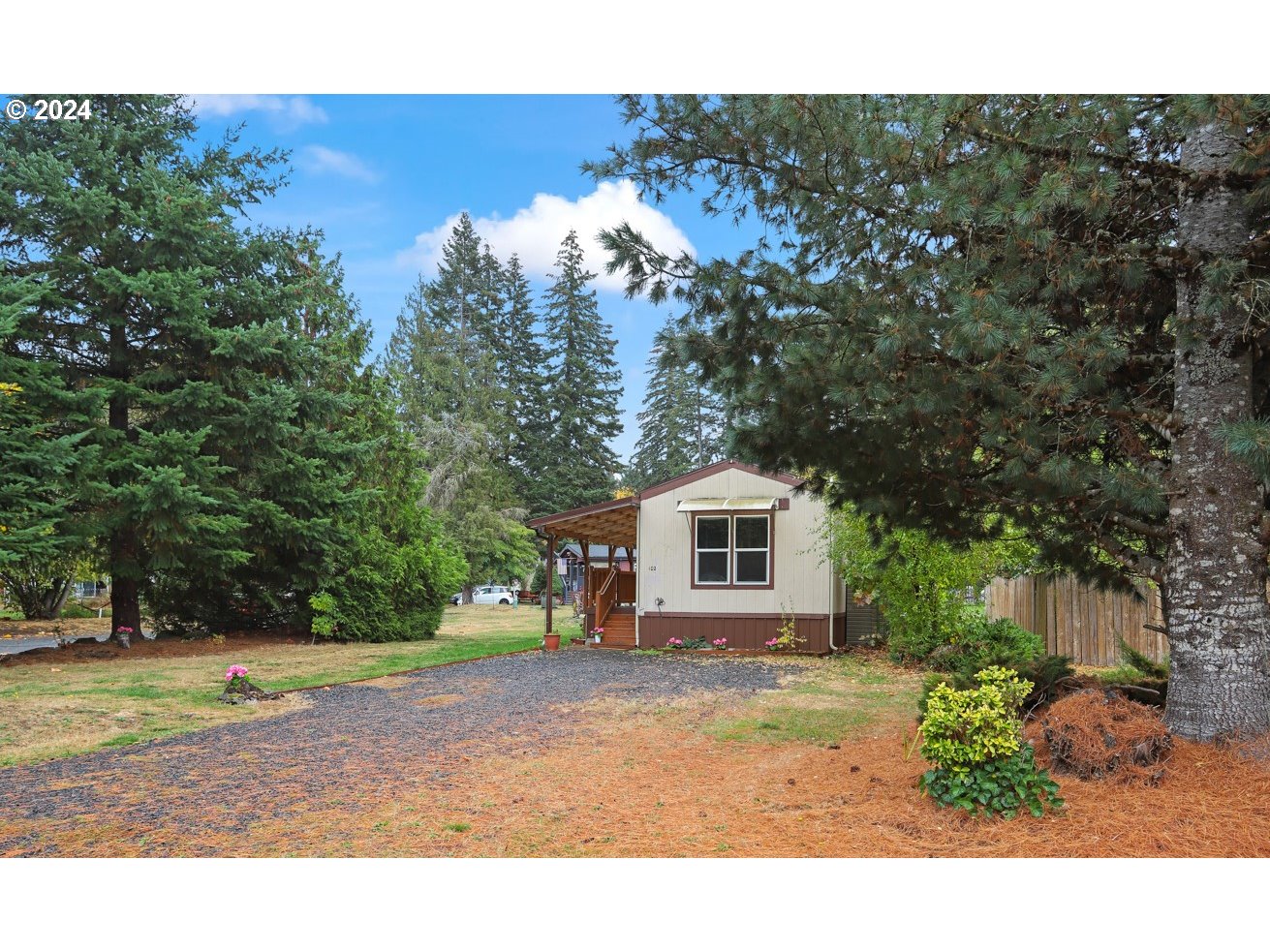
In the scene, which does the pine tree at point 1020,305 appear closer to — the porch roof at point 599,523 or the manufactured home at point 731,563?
the manufactured home at point 731,563

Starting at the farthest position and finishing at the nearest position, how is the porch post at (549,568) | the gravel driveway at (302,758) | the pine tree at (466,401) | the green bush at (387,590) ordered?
the pine tree at (466,401)
the green bush at (387,590)
the porch post at (549,568)
the gravel driveway at (302,758)

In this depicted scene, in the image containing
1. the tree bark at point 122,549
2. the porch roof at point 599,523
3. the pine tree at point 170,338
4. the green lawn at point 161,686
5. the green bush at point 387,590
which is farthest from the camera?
the green bush at point 387,590

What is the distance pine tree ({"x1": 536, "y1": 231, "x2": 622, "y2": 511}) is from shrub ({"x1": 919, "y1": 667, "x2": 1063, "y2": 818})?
4728 millimetres

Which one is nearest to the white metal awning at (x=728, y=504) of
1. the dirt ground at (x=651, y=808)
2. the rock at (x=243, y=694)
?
the rock at (x=243, y=694)

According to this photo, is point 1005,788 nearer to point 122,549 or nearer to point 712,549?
point 712,549

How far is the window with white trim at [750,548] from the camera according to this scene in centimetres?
1281

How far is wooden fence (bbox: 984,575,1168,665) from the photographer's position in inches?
342

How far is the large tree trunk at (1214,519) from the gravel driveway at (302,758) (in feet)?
12.3

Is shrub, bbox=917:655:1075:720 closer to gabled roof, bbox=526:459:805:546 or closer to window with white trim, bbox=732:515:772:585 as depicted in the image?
gabled roof, bbox=526:459:805:546

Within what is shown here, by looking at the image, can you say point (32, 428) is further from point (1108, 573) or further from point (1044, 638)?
point (1044, 638)

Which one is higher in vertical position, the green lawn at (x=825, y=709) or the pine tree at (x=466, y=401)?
the pine tree at (x=466, y=401)

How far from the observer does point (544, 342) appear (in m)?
17.3

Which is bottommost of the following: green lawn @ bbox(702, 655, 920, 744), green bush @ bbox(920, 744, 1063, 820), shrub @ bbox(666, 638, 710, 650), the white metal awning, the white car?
the white car

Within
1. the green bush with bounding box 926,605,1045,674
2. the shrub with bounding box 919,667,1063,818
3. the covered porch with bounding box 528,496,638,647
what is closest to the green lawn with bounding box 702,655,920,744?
the green bush with bounding box 926,605,1045,674
